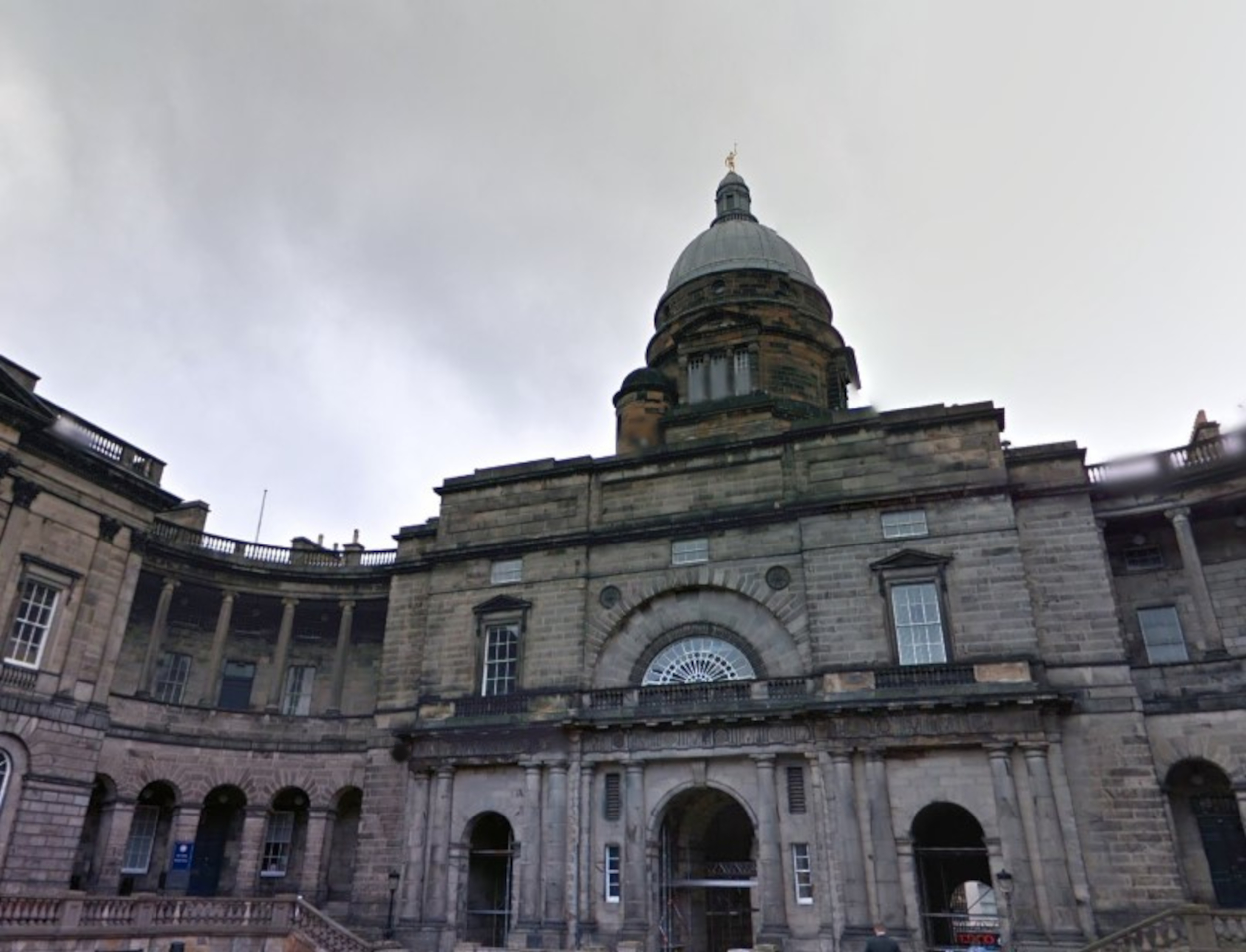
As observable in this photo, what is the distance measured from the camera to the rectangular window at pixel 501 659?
26.9m

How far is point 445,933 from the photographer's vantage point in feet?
79.5

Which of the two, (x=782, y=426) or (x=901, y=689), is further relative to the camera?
(x=782, y=426)

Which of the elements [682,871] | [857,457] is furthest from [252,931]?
[857,457]

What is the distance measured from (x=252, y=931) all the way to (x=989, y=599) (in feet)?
68.1

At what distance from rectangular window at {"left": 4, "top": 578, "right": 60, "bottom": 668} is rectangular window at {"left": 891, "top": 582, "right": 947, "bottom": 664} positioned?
23.9 meters

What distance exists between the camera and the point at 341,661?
1256 inches

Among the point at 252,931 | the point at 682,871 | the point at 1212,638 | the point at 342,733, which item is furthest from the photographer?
the point at 342,733

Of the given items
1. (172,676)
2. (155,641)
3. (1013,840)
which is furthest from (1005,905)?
(172,676)

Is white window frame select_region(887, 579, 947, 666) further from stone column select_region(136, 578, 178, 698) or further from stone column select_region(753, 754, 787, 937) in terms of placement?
stone column select_region(136, 578, 178, 698)

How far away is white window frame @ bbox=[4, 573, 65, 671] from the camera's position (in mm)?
23406

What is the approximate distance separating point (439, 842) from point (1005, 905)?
609 inches

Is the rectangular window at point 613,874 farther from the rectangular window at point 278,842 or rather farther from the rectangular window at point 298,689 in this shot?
the rectangular window at point 298,689

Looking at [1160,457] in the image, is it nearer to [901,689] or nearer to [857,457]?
[857,457]

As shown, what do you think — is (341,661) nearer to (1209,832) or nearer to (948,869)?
(948,869)
